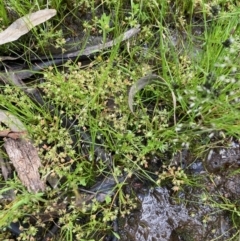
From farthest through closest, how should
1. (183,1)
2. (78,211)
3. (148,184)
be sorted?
(183,1) → (148,184) → (78,211)

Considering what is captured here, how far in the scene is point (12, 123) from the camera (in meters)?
2.10

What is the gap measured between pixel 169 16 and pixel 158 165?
0.87 metres

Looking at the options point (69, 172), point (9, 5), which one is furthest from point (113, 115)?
point (9, 5)

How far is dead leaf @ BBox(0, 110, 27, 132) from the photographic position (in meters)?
2.11

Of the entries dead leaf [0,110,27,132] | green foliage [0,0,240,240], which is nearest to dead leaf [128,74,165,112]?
green foliage [0,0,240,240]

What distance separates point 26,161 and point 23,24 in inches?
29.2

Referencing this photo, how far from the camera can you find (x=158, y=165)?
219 cm

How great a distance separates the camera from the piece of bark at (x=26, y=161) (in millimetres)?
2047

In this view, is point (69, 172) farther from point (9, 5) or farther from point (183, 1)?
point (183, 1)

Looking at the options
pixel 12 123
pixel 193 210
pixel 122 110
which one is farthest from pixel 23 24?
pixel 193 210

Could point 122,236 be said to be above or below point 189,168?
below

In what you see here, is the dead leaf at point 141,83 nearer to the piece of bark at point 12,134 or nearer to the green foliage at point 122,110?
the green foliage at point 122,110

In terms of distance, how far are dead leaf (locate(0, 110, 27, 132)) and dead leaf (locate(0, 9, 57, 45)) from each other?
1.30 ft

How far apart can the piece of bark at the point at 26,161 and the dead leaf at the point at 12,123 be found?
0.19 ft
